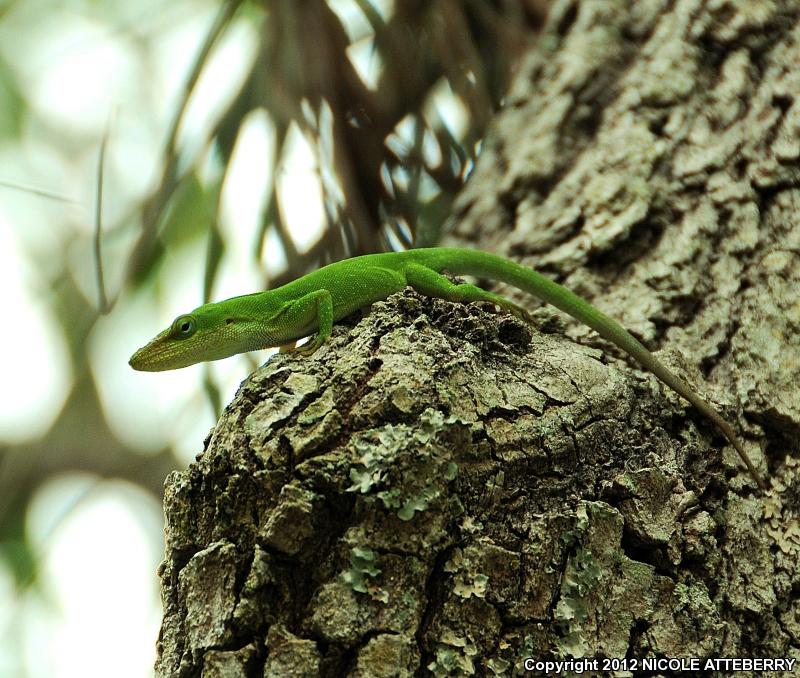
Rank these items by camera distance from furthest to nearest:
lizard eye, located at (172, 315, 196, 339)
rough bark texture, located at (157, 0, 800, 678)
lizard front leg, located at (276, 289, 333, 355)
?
lizard eye, located at (172, 315, 196, 339) < lizard front leg, located at (276, 289, 333, 355) < rough bark texture, located at (157, 0, 800, 678)

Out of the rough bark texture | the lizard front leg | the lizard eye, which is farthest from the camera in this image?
the lizard eye

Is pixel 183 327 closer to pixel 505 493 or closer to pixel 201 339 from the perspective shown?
pixel 201 339

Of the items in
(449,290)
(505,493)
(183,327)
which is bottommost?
(449,290)

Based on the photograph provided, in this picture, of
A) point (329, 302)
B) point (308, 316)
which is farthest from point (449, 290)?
point (308, 316)

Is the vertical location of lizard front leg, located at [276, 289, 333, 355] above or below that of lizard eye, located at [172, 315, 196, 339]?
below

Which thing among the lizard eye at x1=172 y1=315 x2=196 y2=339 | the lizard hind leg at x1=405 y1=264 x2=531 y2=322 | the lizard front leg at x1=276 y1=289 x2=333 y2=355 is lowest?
the lizard hind leg at x1=405 y1=264 x2=531 y2=322

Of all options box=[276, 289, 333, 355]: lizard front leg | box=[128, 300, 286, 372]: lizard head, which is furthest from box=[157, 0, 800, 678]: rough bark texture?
box=[128, 300, 286, 372]: lizard head

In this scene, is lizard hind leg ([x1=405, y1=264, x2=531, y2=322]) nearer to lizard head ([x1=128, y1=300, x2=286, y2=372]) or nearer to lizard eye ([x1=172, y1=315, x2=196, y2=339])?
lizard head ([x1=128, y1=300, x2=286, y2=372])
